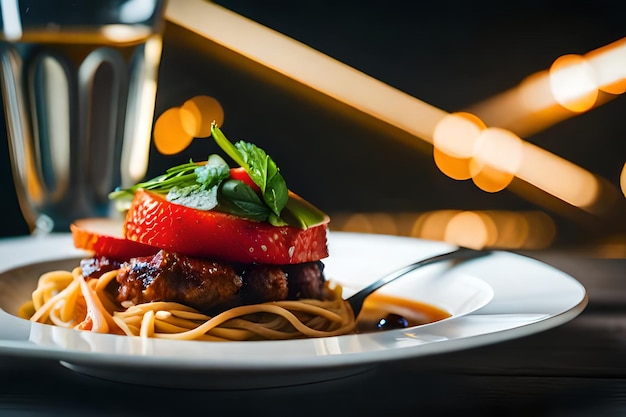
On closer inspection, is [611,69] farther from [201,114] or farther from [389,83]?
[201,114]

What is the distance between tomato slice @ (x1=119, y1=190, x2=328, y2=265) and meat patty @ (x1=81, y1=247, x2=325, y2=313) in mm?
24

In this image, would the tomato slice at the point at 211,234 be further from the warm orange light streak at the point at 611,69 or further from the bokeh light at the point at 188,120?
the warm orange light streak at the point at 611,69

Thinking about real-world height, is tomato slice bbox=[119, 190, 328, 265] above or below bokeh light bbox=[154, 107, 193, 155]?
below

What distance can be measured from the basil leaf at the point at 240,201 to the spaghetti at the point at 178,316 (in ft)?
0.57

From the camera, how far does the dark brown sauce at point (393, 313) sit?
4.83 feet

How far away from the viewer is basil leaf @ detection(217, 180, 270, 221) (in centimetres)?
133

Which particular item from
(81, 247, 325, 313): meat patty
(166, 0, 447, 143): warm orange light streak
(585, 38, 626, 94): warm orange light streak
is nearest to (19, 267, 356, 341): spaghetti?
(81, 247, 325, 313): meat patty

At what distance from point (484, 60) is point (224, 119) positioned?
1.12 meters

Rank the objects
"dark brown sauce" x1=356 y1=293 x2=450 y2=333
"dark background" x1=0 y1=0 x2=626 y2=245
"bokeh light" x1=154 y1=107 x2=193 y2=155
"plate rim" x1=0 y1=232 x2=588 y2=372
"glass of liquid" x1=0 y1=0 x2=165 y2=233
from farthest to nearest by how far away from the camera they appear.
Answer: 1. "bokeh light" x1=154 y1=107 x2=193 y2=155
2. "dark background" x1=0 y1=0 x2=626 y2=245
3. "glass of liquid" x1=0 y1=0 x2=165 y2=233
4. "dark brown sauce" x1=356 y1=293 x2=450 y2=333
5. "plate rim" x1=0 y1=232 x2=588 y2=372

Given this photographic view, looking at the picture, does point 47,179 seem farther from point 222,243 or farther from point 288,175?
point 288,175

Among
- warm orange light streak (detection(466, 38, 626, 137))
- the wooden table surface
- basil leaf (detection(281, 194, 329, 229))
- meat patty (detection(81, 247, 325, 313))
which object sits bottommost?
the wooden table surface

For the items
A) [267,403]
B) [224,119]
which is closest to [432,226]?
[224,119]

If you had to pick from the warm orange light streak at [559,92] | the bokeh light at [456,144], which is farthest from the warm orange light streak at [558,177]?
the bokeh light at [456,144]

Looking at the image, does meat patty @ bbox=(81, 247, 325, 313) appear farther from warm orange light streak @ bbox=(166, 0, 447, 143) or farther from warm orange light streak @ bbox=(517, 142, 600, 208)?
warm orange light streak @ bbox=(517, 142, 600, 208)
